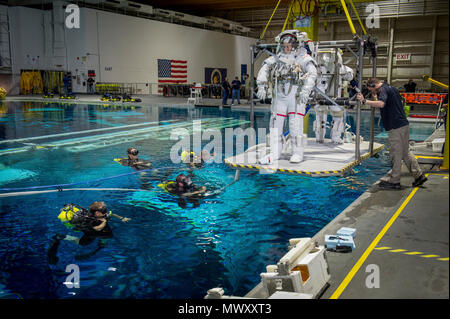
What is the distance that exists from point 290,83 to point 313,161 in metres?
1.47

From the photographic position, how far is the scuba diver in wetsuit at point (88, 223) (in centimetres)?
579

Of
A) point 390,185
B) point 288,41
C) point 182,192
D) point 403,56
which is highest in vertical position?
point 403,56

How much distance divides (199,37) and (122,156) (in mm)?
29814

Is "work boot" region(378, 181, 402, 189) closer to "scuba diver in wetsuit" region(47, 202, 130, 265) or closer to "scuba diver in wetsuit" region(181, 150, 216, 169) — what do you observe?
"scuba diver in wetsuit" region(47, 202, 130, 265)

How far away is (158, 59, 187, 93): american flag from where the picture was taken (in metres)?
36.8

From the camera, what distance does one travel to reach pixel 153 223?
6.41m

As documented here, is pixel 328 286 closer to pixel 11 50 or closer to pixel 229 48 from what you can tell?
pixel 11 50

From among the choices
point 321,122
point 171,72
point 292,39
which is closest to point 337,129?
point 321,122

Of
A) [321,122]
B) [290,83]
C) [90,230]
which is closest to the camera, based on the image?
[90,230]

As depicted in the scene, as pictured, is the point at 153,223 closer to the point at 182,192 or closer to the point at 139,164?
the point at 182,192

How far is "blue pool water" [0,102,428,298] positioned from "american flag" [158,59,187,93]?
24735 millimetres

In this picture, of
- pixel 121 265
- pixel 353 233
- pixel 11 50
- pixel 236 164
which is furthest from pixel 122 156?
pixel 11 50

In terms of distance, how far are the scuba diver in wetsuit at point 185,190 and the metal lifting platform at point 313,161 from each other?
2.66ft
